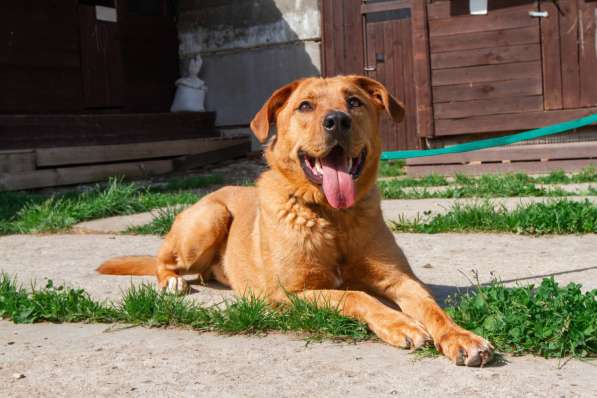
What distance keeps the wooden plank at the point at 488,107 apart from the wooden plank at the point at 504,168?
947 millimetres

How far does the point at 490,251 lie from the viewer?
16.9 ft

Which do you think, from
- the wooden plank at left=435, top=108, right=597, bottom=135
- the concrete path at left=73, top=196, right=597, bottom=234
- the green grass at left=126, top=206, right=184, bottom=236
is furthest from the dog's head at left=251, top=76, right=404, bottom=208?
the wooden plank at left=435, top=108, right=597, bottom=135

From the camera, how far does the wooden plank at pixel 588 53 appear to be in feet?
36.4

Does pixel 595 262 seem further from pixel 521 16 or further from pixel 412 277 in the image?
pixel 521 16

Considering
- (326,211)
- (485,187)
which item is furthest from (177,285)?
(485,187)

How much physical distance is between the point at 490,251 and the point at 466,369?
2.59m

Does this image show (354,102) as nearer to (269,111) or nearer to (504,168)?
(269,111)

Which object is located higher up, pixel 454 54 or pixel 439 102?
pixel 454 54

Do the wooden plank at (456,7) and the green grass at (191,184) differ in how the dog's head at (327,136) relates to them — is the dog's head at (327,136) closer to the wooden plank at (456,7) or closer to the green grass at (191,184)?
the green grass at (191,184)

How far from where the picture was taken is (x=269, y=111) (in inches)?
167

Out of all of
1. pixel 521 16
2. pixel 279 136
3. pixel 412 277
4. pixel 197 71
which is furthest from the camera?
pixel 197 71

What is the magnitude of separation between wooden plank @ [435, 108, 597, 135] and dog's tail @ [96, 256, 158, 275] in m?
8.08

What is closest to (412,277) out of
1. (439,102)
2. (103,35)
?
(439,102)

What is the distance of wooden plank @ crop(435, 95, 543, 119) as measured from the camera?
11680mm
